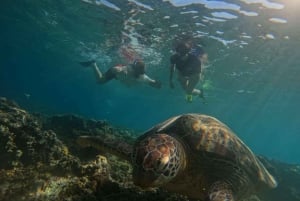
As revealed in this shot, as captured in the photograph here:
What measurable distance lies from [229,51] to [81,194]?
2154cm

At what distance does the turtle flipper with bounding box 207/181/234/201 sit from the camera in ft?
13.8

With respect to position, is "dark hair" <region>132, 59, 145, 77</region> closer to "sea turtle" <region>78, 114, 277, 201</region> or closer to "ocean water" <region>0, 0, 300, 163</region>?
"ocean water" <region>0, 0, 300, 163</region>

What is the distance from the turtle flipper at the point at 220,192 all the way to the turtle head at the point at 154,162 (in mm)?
657

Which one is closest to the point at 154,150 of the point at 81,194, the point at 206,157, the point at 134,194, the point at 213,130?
the point at 134,194

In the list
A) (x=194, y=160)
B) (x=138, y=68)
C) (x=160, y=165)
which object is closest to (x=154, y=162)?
(x=160, y=165)

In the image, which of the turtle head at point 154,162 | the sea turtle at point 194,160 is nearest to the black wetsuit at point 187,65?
the sea turtle at point 194,160

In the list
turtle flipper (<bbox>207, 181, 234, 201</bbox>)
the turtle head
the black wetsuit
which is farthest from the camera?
the black wetsuit

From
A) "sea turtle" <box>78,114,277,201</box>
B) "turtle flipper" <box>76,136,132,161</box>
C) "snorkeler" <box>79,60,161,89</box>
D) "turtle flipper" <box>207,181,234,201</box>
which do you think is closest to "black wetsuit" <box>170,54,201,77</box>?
"snorkeler" <box>79,60,161,89</box>

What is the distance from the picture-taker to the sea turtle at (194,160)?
3930mm

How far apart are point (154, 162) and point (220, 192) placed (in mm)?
1233

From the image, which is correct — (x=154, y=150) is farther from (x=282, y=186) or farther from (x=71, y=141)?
(x=282, y=186)

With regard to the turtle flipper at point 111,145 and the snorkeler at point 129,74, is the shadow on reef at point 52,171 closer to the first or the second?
the turtle flipper at point 111,145

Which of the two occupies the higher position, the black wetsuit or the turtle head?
the turtle head

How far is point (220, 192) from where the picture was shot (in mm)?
4363
